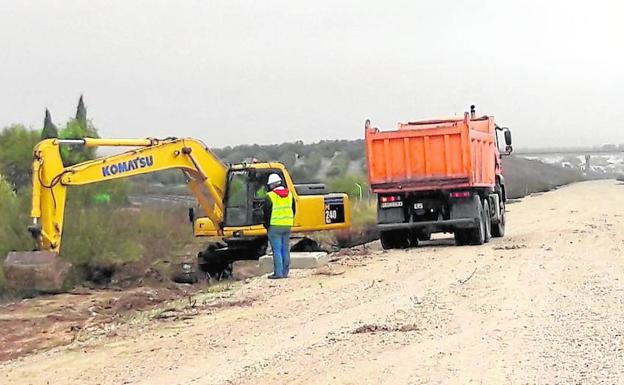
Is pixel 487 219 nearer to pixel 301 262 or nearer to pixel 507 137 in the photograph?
pixel 507 137

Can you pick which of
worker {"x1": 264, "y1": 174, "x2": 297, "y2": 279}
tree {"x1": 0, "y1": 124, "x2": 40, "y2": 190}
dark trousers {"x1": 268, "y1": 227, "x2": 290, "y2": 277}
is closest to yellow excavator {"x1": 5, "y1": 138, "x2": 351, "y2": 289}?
worker {"x1": 264, "y1": 174, "x2": 297, "y2": 279}

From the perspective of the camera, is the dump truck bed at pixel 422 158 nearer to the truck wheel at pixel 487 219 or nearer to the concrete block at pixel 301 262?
the truck wheel at pixel 487 219

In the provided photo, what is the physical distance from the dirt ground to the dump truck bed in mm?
3552

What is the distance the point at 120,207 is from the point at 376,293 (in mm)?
12871

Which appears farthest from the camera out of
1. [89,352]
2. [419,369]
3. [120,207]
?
[120,207]

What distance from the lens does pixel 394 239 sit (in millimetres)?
25156

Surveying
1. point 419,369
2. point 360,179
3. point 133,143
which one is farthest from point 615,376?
point 360,179

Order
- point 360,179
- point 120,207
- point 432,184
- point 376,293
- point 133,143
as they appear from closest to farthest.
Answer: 1. point 376,293
2. point 133,143
3. point 432,184
4. point 120,207
5. point 360,179

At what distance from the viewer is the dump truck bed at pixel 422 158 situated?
23391mm

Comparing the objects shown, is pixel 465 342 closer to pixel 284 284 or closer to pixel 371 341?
pixel 371 341

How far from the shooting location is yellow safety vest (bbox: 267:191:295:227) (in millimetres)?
18969

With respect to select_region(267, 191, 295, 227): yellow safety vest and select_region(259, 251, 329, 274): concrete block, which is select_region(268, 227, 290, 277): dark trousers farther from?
select_region(259, 251, 329, 274): concrete block

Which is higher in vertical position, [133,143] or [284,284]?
[133,143]

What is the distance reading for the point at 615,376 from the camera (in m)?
9.52
